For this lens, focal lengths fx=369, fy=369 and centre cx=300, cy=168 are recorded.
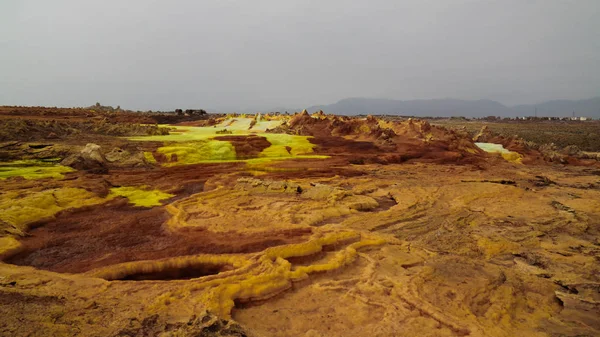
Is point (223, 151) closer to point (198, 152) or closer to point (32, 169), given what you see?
point (198, 152)

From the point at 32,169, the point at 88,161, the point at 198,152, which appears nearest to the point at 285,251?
the point at 88,161

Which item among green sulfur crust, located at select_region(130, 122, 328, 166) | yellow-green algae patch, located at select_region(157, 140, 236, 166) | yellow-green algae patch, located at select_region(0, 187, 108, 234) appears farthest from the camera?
yellow-green algae patch, located at select_region(157, 140, 236, 166)

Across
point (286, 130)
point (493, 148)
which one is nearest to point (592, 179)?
point (493, 148)

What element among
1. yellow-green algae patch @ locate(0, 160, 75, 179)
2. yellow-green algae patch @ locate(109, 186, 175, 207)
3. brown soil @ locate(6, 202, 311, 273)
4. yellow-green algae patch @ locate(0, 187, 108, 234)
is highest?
yellow-green algae patch @ locate(0, 160, 75, 179)

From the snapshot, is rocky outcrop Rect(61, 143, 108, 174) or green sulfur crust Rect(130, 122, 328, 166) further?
green sulfur crust Rect(130, 122, 328, 166)

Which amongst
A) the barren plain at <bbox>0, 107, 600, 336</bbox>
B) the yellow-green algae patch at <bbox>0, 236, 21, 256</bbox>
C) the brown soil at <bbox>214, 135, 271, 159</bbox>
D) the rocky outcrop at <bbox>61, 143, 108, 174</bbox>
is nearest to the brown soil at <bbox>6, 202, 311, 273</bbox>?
the barren plain at <bbox>0, 107, 600, 336</bbox>

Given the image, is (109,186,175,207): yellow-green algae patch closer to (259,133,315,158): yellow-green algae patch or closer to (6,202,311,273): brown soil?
(6,202,311,273): brown soil
